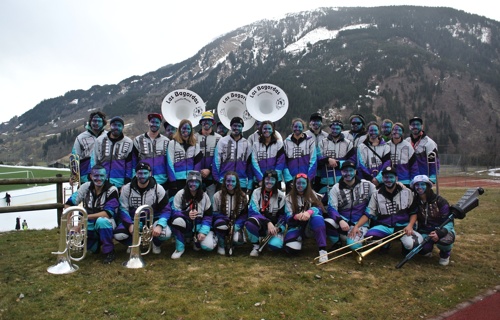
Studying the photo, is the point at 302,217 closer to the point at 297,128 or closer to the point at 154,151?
the point at 297,128

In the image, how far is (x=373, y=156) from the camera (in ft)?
21.6

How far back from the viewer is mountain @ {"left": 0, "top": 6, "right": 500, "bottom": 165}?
315ft

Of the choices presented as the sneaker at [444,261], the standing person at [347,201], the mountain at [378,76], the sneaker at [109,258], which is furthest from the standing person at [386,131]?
the mountain at [378,76]

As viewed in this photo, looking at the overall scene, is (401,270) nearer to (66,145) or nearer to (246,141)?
(246,141)

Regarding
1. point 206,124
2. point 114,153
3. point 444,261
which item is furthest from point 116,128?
point 444,261

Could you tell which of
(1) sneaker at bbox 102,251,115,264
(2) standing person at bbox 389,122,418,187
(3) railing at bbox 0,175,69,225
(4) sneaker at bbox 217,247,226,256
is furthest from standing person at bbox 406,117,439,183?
(3) railing at bbox 0,175,69,225

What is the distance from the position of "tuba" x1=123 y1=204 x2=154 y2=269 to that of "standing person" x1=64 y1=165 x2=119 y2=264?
46 cm

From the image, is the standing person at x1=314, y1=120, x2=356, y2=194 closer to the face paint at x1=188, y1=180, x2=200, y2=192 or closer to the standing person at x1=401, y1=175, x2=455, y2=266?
the standing person at x1=401, y1=175, x2=455, y2=266

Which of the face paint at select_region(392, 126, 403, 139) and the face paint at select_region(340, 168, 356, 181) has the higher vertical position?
the face paint at select_region(392, 126, 403, 139)

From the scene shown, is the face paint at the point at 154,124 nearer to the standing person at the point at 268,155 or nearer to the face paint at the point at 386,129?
the standing person at the point at 268,155

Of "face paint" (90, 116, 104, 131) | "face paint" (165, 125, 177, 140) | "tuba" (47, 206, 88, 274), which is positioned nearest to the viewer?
"tuba" (47, 206, 88, 274)

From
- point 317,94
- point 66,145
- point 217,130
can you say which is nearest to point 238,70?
point 317,94

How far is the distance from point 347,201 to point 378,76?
118m

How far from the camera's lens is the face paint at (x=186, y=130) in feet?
20.9
